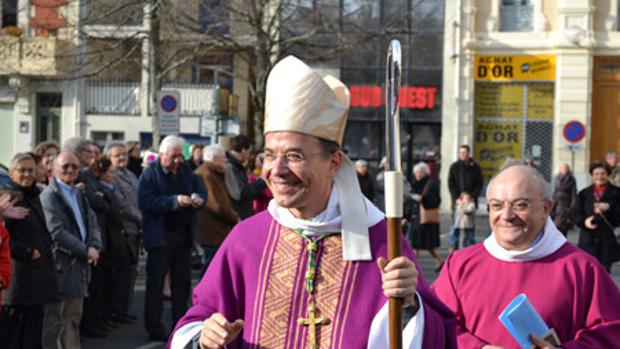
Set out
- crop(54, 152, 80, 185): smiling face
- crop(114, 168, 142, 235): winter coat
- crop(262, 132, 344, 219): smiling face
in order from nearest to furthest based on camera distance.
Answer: crop(262, 132, 344, 219): smiling face < crop(54, 152, 80, 185): smiling face < crop(114, 168, 142, 235): winter coat

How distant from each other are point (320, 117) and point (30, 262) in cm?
463

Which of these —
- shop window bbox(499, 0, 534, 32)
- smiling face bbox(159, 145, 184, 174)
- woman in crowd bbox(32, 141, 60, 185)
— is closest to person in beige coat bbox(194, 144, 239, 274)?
smiling face bbox(159, 145, 184, 174)

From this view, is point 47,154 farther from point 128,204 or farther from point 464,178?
point 464,178

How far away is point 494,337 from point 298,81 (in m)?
1.78

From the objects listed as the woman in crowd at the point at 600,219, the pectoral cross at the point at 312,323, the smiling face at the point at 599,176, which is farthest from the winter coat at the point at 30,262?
the smiling face at the point at 599,176

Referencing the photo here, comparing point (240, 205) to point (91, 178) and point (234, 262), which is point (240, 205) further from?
point (234, 262)

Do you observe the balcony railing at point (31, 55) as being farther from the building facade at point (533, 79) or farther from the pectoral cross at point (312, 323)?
the pectoral cross at point (312, 323)

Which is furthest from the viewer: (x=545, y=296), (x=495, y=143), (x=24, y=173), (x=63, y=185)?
(x=495, y=143)

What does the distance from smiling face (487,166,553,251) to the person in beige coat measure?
6.62 m

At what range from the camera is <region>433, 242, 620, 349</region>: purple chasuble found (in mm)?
5129

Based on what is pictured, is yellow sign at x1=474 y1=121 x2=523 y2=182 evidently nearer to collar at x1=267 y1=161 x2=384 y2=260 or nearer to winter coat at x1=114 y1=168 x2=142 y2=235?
winter coat at x1=114 y1=168 x2=142 y2=235

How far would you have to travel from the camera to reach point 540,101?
30766 millimetres

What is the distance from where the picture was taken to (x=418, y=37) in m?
32.0

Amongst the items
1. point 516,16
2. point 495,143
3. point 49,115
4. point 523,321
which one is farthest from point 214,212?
point 49,115
